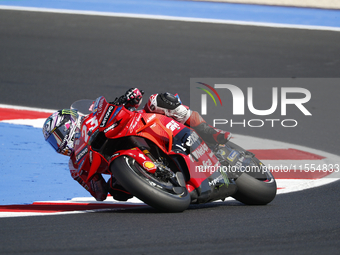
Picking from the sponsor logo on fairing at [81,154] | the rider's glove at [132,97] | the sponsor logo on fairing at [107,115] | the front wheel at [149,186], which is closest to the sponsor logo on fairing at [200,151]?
the front wheel at [149,186]

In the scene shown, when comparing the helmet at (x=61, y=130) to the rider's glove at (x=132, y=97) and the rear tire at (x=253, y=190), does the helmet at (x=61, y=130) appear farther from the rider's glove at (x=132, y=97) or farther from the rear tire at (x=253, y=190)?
the rear tire at (x=253, y=190)

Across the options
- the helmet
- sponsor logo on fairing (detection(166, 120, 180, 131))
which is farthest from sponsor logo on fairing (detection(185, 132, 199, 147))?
the helmet

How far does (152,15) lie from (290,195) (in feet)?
35.4

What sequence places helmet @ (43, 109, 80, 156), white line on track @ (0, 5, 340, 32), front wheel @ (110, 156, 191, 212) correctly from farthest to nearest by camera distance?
white line on track @ (0, 5, 340, 32), helmet @ (43, 109, 80, 156), front wheel @ (110, 156, 191, 212)

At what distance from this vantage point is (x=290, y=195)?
4930 mm

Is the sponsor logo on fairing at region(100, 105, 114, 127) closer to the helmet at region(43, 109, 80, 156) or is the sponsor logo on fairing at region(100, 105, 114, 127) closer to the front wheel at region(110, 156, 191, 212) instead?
the front wheel at region(110, 156, 191, 212)

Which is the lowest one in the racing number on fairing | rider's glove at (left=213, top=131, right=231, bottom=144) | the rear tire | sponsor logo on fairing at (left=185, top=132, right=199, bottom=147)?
the rear tire

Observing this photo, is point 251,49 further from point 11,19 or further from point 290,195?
point 290,195

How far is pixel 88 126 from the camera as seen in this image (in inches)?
161

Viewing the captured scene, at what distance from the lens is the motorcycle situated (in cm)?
362

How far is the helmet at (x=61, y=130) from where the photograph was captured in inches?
169

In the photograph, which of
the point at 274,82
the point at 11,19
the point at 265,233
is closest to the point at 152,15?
the point at 11,19

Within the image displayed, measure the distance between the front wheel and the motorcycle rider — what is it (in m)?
0.53

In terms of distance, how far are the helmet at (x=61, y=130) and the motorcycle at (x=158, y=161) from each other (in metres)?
0.11
